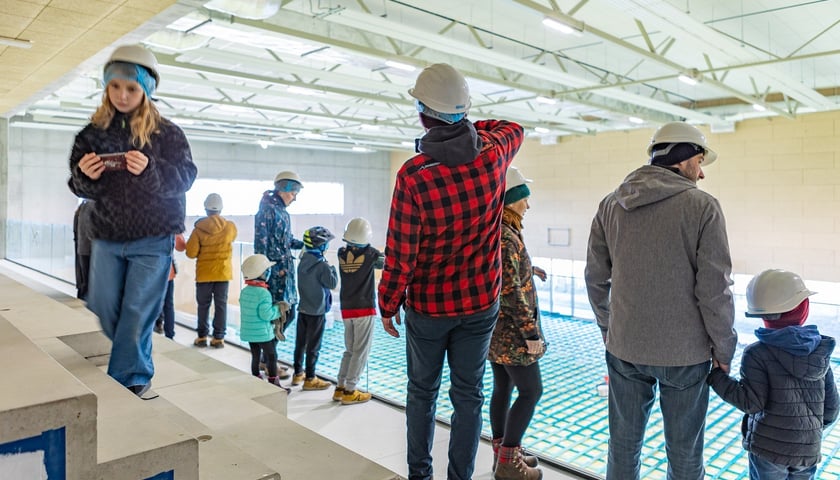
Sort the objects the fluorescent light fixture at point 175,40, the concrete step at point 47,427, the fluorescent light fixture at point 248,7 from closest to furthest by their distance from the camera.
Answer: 1. the concrete step at point 47,427
2. the fluorescent light fixture at point 248,7
3. the fluorescent light fixture at point 175,40

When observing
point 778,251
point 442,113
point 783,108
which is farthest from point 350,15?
point 778,251

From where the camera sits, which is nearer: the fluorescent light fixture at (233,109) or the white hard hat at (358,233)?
the white hard hat at (358,233)

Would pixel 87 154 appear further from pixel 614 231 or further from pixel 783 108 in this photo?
pixel 783 108

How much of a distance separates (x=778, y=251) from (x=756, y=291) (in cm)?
1137

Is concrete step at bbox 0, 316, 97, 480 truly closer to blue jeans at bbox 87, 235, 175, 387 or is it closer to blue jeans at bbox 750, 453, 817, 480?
blue jeans at bbox 87, 235, 175, 387

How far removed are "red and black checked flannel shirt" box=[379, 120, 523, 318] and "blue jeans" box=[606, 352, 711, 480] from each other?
568 mm

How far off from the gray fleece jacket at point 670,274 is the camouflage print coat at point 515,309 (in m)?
0.43

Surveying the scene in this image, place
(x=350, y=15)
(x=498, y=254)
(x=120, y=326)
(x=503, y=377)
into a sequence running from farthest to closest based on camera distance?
1. (x=350, y=15)
2. (x=503, y=377)
3. (x=498, y=254)
4. (x=120, y=326)

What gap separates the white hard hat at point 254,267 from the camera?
4.05m

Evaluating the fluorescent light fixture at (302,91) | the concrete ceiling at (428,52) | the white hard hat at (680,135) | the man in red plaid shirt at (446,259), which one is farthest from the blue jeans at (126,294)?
the fluorescent light fixture at (302,91)

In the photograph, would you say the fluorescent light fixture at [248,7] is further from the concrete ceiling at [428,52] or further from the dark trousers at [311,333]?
the dark trousers at [311,333]

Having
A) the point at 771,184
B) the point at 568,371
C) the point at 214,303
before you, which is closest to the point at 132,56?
the point at 214,303

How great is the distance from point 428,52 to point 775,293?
6555 mm

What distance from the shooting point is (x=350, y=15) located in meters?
5.62
